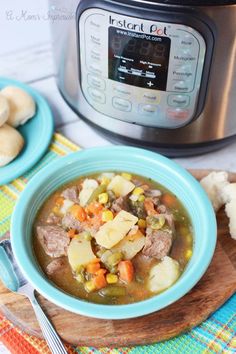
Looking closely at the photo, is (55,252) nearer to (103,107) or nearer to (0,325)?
(0,325)

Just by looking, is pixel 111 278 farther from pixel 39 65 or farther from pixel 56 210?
pixel 39 65

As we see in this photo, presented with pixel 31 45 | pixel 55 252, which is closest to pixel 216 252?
pixel 55 252

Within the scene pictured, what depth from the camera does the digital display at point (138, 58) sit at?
95cm

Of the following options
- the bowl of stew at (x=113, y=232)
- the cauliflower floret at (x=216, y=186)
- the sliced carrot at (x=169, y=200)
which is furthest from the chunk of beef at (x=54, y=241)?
the cauliflower floret at (x=216, y=186)

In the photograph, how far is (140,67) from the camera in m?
1.00

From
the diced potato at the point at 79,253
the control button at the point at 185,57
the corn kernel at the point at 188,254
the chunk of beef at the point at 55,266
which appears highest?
the control button at the point at 185,57

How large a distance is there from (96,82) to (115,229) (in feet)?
1.04

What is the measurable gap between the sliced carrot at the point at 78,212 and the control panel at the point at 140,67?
0.23 m

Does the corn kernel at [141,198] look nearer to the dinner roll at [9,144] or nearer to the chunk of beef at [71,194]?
the chunk of beef at [71,194]

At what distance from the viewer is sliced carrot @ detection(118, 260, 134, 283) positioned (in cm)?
90

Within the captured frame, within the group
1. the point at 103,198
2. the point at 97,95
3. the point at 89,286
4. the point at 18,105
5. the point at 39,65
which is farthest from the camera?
the point at 39,65

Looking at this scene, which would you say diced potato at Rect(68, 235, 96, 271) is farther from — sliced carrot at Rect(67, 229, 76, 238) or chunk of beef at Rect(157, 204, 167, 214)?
chunk of beef at Rect(157, 204, 167, 214)

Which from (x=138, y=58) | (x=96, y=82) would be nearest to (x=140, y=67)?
(x=138, y=58)

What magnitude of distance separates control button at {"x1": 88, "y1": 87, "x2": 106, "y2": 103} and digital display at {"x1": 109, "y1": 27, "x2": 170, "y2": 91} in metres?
0.06
